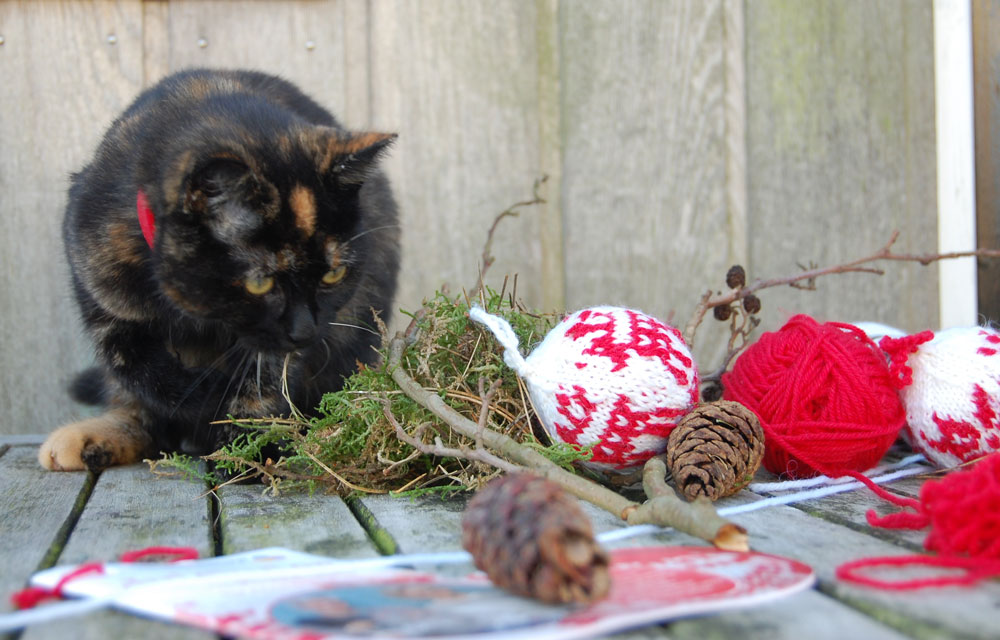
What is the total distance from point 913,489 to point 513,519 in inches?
31.0

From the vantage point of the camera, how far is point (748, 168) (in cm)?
215

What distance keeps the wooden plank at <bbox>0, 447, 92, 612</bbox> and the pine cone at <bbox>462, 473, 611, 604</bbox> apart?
1.41ft

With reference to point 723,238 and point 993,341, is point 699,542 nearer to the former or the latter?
point 993,341

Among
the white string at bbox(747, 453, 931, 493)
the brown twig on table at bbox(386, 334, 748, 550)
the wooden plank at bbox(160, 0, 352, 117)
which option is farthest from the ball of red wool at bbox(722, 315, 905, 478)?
the wooden plank at bbox(160, 0, 352, 117)

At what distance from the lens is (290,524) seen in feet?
3.41

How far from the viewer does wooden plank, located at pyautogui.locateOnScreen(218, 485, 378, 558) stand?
0.93m

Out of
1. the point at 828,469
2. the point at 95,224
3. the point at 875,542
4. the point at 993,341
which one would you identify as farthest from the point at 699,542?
the point at 95,224

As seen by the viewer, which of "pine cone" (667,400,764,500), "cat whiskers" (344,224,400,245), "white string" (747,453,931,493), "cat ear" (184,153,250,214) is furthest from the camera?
A: "cat whiskers" (344,224,400,245)

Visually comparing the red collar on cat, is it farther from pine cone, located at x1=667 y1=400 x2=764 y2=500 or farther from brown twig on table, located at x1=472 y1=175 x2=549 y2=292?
pine cone, located at x1=667 y1=400 x2=764 y2=500

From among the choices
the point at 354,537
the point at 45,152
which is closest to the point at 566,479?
the point at 354,537

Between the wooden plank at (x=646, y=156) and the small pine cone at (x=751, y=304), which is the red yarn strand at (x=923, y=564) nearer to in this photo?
the small pine cone at (x=751, y=304)

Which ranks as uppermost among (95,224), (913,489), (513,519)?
(95,224)

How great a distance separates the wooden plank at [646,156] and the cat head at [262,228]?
2.74 feet

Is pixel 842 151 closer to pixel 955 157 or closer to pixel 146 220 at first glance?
pixel 955 157
